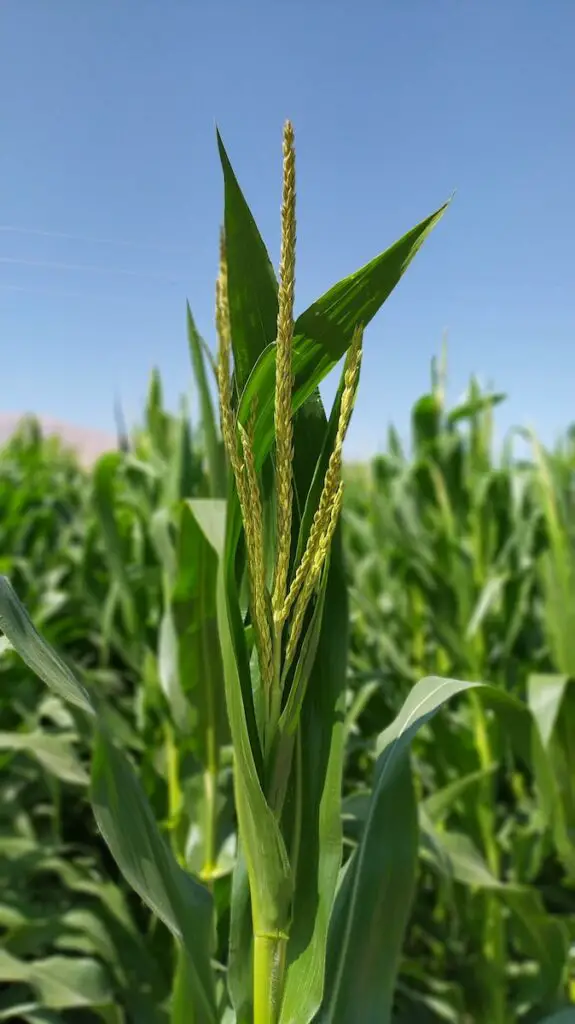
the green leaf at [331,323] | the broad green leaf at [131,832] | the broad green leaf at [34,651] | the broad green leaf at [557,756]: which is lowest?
the broad green leaf at [557,756]

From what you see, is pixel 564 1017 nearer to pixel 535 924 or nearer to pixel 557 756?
pixel 535 924

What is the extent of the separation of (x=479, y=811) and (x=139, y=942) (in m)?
0.64

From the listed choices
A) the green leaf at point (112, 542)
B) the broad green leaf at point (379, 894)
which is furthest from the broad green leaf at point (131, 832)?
the green leaf at point (112, 542)

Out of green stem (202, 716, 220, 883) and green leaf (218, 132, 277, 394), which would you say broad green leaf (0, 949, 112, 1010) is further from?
green leaf (218, 132, 277, 394)

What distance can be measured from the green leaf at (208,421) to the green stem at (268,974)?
45cm

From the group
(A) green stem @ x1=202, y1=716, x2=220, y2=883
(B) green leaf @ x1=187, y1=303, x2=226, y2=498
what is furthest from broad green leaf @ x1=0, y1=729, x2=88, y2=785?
(B) green leaf @ x1=187, y1=303, x2=226, y2=498

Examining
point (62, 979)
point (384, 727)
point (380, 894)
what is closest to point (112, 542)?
point (62, 979)

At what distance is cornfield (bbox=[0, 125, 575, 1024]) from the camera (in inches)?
17.1

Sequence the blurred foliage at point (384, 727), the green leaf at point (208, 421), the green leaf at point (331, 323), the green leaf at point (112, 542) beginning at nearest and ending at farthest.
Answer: the green leaf at point (331, 323), the green leaf at point (208, 421), the blurred foliage at point (384, 727), the green leaf at point (112, 542)

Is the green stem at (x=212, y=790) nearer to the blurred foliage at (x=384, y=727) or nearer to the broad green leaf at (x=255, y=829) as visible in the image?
the blurred foliage at (x=384, y=727)

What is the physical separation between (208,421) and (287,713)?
425mm

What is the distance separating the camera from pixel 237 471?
383 millimetres

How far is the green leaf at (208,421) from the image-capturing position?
0.80m

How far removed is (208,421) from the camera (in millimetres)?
805
